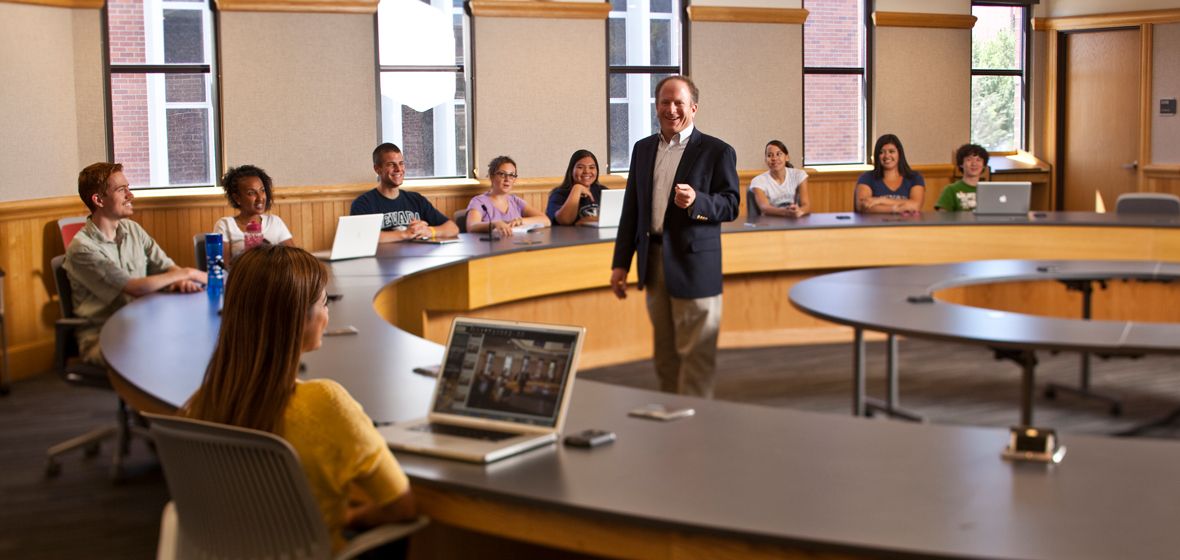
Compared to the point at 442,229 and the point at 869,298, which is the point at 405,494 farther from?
A: the point at 442,229

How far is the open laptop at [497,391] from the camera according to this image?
225 cm

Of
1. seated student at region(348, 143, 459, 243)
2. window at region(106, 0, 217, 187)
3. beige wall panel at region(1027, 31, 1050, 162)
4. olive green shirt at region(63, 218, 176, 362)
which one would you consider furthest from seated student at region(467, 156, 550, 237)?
beige wall panel at region(1027, 31, 1050, 162)

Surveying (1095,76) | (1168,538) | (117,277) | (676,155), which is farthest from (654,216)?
(1095,76)

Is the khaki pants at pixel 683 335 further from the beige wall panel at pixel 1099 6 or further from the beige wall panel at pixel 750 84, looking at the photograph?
the beige wall panel at pixel 1099 6

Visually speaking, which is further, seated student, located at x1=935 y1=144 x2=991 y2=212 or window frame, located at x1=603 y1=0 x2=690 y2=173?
window frame, located at x1=603 y1=0 x2=690 y2=173

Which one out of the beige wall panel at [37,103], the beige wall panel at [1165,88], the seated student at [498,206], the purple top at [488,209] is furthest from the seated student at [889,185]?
the beige wall panel at [37,103]

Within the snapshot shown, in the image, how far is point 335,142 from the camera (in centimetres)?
761

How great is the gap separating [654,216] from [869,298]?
834 millimetres

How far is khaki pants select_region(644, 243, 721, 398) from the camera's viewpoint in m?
4.50

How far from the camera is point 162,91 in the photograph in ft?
24.0

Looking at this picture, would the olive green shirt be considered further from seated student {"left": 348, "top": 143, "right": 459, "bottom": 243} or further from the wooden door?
the wooden door

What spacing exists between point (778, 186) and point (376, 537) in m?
5.84

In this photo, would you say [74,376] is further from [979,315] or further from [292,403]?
[979,315]

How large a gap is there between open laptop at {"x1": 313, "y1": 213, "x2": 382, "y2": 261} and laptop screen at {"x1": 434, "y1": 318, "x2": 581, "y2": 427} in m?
3.05
